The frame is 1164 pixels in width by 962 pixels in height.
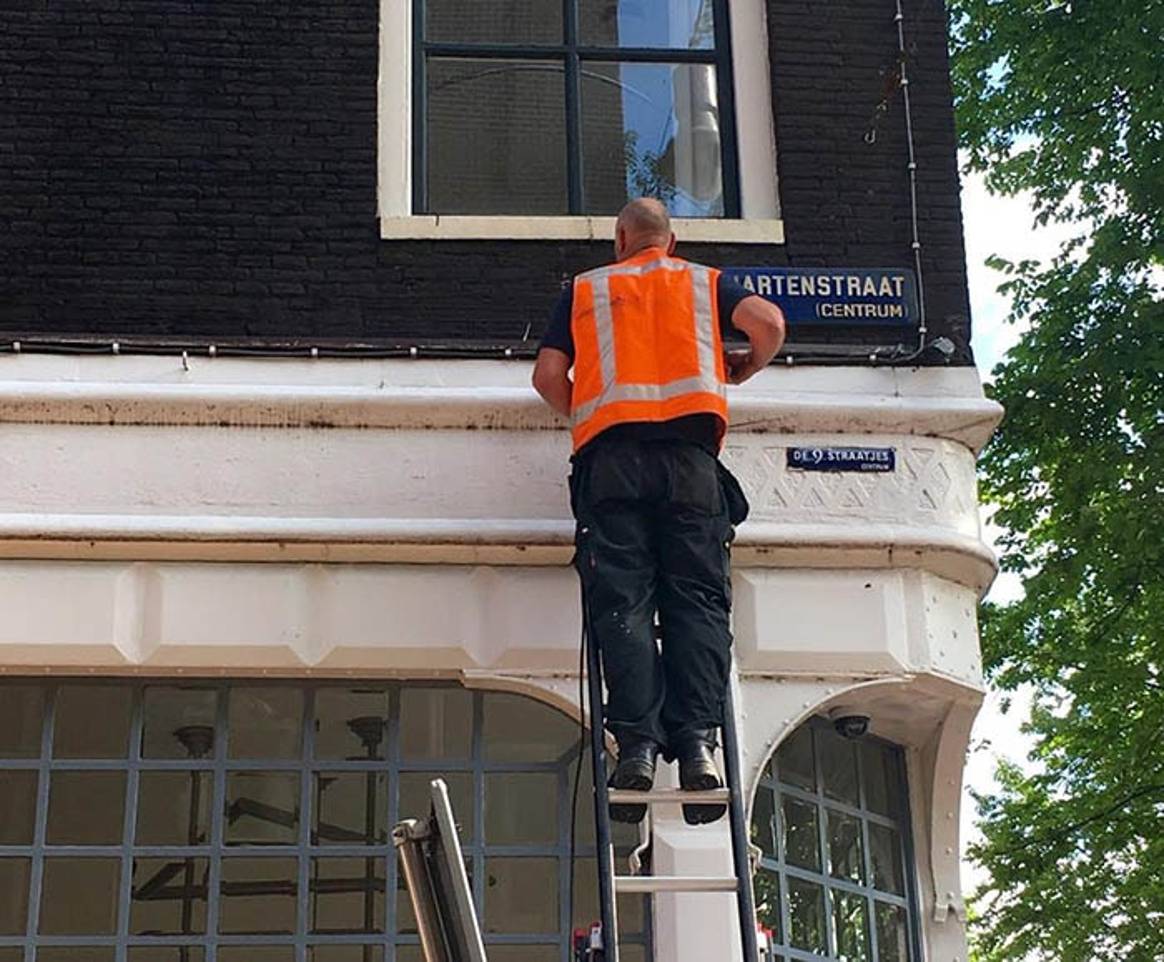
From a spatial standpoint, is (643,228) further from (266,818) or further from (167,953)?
(167,953)

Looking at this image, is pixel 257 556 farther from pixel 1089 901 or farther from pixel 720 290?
pixel 1089 901

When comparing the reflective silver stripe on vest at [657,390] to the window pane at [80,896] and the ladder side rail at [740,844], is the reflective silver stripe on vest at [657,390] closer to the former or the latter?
the ladder side rail at [740,844]

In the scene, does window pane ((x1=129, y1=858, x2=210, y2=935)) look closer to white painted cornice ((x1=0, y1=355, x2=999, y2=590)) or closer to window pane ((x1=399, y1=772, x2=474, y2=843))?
window pane ((x1=399, y1=772, x2=474, y2=843))

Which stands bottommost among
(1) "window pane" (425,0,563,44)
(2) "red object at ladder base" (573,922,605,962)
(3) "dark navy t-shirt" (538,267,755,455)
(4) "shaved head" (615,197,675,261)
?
(2) "red object at ladder base" (573,922,605,962)

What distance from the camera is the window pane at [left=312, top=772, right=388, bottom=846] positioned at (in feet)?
23.8

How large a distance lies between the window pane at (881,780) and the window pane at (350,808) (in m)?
1.88

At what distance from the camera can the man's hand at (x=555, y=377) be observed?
677cm

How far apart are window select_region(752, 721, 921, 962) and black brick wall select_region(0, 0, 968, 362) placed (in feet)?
5.27

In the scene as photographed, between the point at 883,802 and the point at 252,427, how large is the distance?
2.78 m

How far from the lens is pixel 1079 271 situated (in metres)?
14.0

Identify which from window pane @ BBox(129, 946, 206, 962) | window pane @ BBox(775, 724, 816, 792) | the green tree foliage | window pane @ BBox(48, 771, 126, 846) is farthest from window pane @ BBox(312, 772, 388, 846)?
the green tree foliage

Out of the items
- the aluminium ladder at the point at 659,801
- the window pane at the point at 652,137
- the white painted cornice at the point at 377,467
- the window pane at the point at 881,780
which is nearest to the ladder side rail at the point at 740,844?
the aluminium ladder at the point at 659,801

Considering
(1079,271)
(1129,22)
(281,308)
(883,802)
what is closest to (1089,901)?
(1079,271)

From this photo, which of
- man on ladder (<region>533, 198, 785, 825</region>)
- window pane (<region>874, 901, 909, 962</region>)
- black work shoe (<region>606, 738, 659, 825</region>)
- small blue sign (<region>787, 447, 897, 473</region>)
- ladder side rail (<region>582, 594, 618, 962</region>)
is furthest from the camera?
window pane (<region>874, 901, 909, 962</region>)
